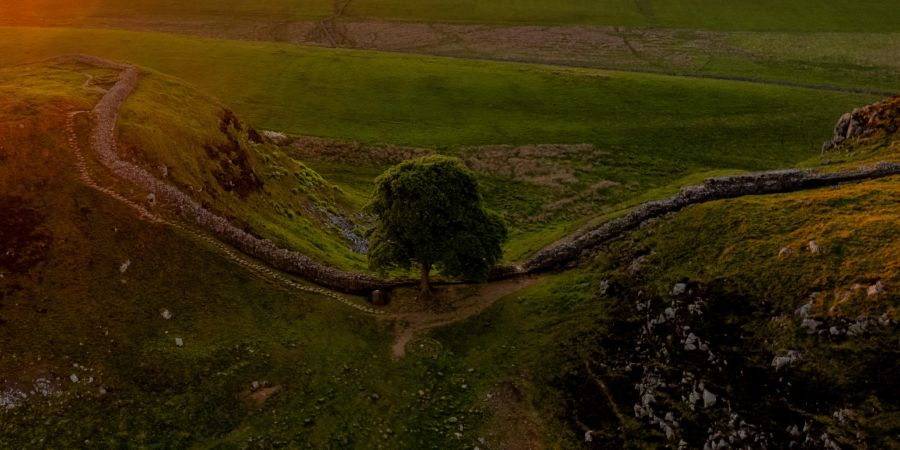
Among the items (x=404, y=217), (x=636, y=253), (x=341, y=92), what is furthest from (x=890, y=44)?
(x=404, y=217)

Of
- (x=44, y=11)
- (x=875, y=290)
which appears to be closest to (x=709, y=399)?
(x=875, y=290)

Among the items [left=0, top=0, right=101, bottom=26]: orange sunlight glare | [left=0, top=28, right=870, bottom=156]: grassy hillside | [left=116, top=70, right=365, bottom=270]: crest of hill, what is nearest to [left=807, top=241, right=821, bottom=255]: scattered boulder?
[left=116, top=70, right=365, bottom=270]: crest of hill

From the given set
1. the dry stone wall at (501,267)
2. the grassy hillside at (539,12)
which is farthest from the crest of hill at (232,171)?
the grassy hillside at (539,12)

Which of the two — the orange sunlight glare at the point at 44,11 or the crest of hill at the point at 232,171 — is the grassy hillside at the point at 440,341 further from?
the orange sunlight glare at the point at 44,11

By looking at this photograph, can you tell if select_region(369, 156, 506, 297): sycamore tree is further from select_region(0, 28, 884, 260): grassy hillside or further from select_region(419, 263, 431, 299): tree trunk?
select_region(0, 28, 884, 260): grassy hillside

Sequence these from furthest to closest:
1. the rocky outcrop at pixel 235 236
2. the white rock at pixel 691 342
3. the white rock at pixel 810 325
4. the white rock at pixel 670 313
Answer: the rocky outcrop at pixel 235 236, the white rock at pixel 670 313, the white rock at pixel 691 342, the white rock at pixel 810 325
